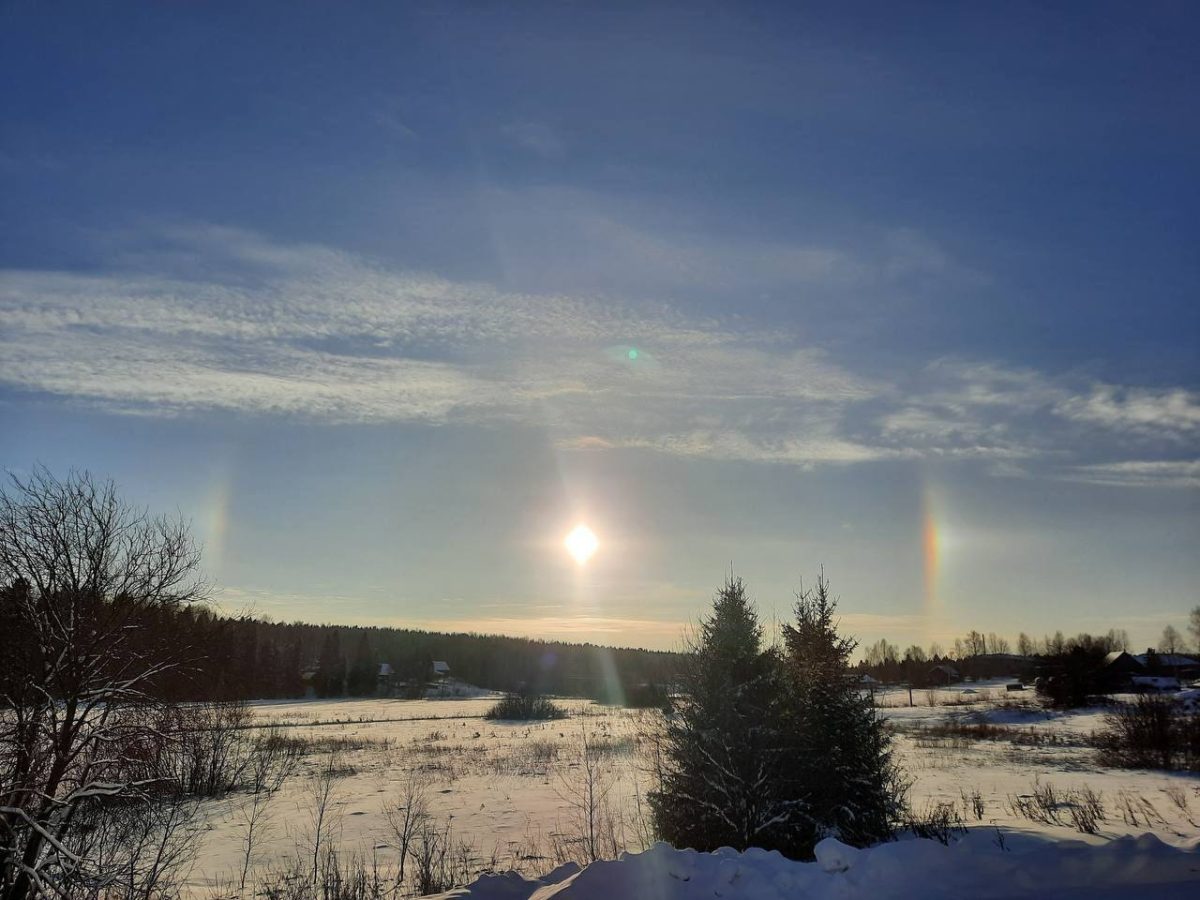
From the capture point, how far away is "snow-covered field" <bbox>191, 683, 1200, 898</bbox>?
36.3 ft

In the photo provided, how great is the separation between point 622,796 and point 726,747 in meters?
14.2

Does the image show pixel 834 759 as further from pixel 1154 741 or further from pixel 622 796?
pixel 1154 741

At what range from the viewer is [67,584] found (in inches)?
632

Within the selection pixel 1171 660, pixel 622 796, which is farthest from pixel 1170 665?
pixel 622 796

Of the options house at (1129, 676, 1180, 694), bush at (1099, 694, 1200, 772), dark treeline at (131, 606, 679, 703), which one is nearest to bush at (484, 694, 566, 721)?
dark treeline at (131, 606, 679, 703)

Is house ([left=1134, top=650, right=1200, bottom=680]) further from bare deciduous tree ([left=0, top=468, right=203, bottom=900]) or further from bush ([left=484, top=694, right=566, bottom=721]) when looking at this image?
bare deciduous tree ([left=0, top=468, right=203, bottom=900])

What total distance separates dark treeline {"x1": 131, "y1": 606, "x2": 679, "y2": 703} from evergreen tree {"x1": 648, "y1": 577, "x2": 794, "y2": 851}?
1.38 metres

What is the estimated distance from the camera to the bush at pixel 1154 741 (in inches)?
1231

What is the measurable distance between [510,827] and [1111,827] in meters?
14.7

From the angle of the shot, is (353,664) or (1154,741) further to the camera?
(353,664)

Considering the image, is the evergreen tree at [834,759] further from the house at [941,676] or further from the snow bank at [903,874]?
the house at [941,676]

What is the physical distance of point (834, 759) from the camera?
13625 mm

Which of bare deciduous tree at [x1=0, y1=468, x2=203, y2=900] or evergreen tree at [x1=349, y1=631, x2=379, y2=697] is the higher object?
bare deciduous tree at [x1=0, y1=468, x2=203, y2=900]

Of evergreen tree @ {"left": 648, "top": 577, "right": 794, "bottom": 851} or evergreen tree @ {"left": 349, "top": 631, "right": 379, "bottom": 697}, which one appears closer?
evergreen tree @ {"left": 648, "top": 577, "right": 794, "bottom": 851}
